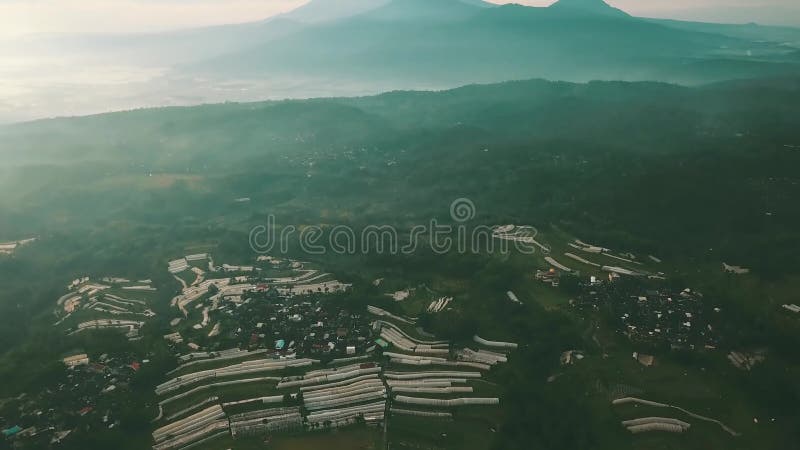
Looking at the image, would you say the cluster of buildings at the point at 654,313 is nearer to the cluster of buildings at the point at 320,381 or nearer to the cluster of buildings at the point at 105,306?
the cluster of buildings at the point at 320,381

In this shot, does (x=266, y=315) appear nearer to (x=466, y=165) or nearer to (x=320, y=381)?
(x=320, y=381)

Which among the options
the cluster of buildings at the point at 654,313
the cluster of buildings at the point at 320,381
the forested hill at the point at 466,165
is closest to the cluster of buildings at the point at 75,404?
the cluster of buildings at the point at 320,381

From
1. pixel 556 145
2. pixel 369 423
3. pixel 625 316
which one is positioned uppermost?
pixel 556 145

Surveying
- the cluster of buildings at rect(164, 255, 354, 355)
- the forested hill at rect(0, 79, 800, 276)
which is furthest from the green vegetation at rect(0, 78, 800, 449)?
the cluster of buildings at rect(164, 255, 354, 355)

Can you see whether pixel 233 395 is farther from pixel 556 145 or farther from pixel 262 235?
pixel 556 145

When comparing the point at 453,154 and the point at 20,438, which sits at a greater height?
the point at 453,154

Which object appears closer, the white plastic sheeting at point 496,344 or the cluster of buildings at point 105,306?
the white plastic sheeting at point 496,344

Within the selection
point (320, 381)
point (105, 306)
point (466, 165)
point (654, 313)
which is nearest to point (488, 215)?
point (466, 165)

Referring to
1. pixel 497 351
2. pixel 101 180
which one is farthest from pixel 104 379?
pixel 101 180

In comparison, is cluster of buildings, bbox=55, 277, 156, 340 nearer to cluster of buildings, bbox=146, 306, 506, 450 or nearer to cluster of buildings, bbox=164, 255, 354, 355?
cluster of buildings, bbox=164, 255, 354, 355

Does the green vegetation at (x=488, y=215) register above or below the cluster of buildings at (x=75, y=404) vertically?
above
